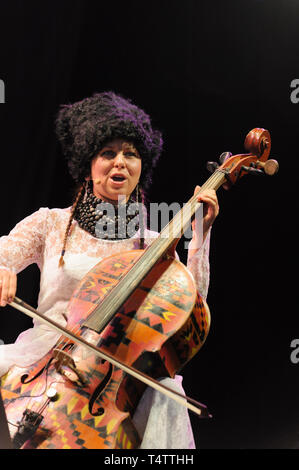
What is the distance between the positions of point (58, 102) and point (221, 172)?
2.80 ft

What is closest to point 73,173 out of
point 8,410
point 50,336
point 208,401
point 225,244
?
point 50,336

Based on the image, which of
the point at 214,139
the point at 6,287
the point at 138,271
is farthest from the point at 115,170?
the point at 214,139

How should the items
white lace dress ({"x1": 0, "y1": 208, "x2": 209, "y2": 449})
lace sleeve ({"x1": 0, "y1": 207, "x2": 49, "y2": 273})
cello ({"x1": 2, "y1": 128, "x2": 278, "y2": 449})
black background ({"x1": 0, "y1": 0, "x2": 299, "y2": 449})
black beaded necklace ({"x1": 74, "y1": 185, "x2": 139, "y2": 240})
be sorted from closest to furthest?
cello ({"x1": 2, "y1": 128, "x2": 278, "y2": 449}) < white lace dress ({"x1": 0, "y1": 208, "x2": 209, "y2": 449}) < lace sleeve ({"x1": 0, "y1": 207, "x2": 49, "y2": 273}) < black beaded necklace ({"x1": 74, "y1": 185, "x2": 139, "y2": 240}) < black background ({"x1": 0, "y1": 0, "x2": 299, "y2": 449})

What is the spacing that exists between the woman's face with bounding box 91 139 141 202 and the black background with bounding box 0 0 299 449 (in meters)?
0.43

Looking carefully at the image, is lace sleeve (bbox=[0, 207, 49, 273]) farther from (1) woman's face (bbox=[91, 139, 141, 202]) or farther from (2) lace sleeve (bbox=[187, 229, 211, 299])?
(2) lace sleeve (bbox=[187, 229, 211, 299])

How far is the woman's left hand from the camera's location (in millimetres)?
1220

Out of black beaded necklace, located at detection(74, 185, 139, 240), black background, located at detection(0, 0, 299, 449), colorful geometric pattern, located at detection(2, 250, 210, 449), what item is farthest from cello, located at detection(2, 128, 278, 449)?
black background, located at detection(0, 0, 299, 449)

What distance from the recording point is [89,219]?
1.42m

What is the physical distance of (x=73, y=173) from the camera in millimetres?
1568

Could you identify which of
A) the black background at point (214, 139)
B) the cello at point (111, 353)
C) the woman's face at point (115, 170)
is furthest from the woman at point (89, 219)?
the black background at point (214, 139)

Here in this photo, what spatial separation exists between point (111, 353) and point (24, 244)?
1.63 ft

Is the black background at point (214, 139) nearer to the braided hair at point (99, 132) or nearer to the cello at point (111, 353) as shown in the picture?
the braided hair at point (99, 132)

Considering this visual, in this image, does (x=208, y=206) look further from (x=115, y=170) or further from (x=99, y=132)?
(x=99, y=132)

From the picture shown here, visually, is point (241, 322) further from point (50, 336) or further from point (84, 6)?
point (84, 6)
